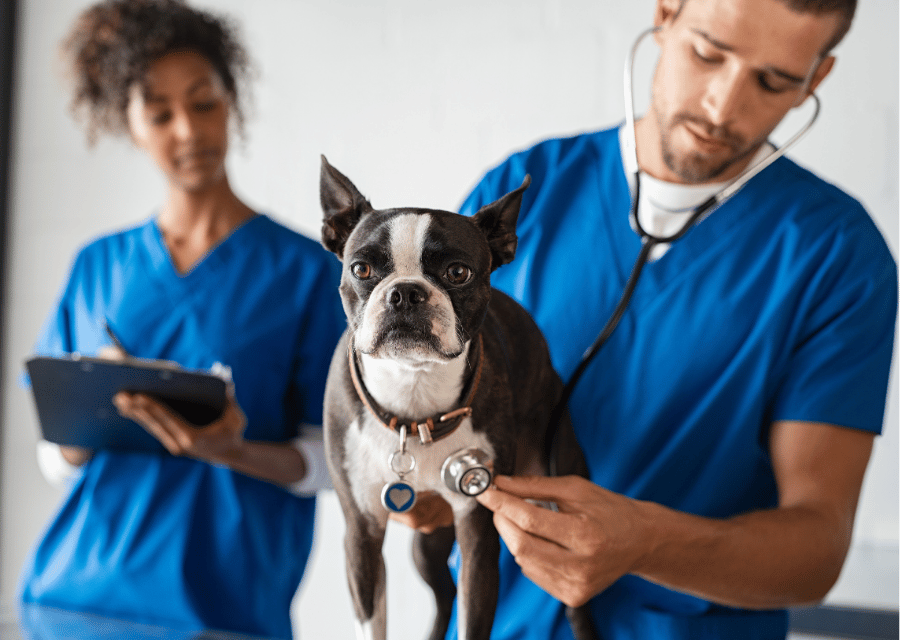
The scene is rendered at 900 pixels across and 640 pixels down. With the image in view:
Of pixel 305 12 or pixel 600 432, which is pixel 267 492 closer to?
pixel 600 432

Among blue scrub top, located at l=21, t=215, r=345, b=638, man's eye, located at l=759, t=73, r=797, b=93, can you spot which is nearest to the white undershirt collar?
man's eye, located at l=759, t=73, r=797, b=93

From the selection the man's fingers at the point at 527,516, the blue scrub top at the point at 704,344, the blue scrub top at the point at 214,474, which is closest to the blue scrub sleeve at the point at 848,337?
the blue scrub top at the point at 704,344

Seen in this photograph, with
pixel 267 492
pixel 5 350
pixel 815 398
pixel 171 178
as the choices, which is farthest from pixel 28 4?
pixel 815 398

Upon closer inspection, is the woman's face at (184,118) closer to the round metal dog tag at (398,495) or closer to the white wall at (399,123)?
the white wall at (399,123)

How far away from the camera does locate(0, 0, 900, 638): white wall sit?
1209mm

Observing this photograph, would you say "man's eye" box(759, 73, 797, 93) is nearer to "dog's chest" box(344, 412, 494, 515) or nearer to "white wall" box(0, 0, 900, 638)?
"white wall" box(0, 0, 900, 638)

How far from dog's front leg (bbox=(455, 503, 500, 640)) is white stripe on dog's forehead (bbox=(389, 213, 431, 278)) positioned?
0.65 ft

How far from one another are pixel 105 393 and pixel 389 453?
2.45ft

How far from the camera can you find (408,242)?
0.50 m

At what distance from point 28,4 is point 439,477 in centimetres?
237

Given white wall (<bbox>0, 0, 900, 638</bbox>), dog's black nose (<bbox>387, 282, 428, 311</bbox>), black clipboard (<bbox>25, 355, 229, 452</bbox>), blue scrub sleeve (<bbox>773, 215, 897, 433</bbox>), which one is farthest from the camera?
white wall (<bbox>0, 0, 900, 638</bbox>)

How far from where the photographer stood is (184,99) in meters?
1.29

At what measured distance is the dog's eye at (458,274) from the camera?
0.50 metres

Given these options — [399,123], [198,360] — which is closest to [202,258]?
[198,360]
